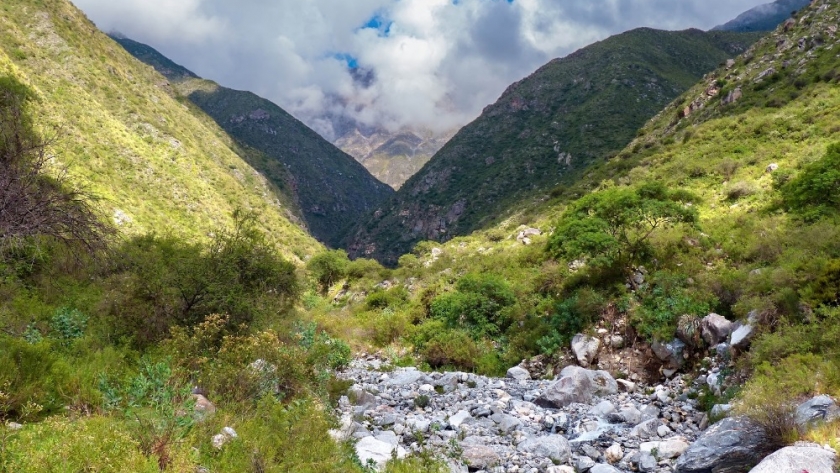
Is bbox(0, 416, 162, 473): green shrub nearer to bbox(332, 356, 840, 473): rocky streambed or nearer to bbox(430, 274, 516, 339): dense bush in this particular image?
bbox(332, 356, 840, 473): rocky streambed

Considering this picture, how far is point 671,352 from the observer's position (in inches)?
438

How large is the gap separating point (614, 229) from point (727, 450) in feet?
39.9

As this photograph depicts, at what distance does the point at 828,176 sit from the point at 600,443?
14.8m

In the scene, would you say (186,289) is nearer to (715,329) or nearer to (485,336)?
(485,336)

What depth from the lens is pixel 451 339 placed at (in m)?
17.3

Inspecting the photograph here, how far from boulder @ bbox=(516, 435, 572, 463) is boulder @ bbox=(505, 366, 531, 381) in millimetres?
5747

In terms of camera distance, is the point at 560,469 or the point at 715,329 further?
the point at 715,329

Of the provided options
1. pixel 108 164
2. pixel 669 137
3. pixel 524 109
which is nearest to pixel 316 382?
pixel 669 137

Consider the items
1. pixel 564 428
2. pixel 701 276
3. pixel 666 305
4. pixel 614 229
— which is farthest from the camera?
pixel 614 229

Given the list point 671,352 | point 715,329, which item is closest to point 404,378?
point 671,352

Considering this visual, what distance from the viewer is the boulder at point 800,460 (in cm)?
450

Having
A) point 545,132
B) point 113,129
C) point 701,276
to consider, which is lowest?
point 701,276

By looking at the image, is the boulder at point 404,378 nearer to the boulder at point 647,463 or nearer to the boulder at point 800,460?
the boulder at point 647,463

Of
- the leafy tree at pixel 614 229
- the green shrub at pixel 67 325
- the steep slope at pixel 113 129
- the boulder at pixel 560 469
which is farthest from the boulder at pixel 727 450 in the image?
the steep slope at pixel 113 129
